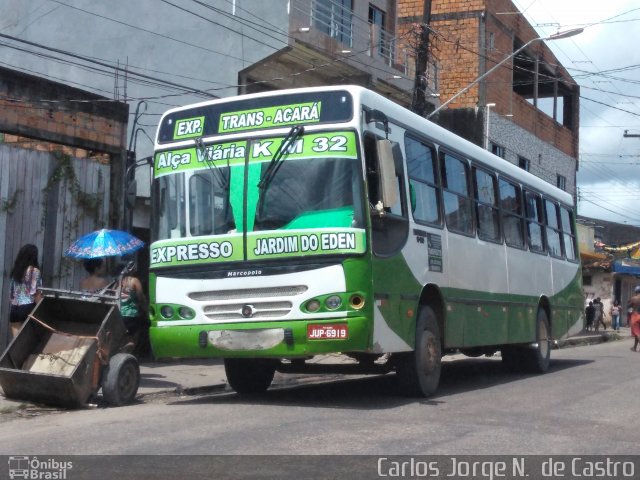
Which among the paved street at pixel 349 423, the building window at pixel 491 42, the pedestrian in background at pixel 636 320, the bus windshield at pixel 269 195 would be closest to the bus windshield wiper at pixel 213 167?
the bus windshield at pixel 269 195

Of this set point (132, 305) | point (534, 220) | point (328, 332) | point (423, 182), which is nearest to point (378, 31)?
point (534, 220)

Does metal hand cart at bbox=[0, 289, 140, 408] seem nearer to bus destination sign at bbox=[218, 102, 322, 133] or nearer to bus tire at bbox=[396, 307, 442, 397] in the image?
bus destination sign at bbox=[218, 102, 322, 133]

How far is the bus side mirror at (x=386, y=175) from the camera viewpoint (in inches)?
367

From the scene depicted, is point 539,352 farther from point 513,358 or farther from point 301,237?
point 301,237

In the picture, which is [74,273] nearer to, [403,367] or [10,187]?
[10,187]

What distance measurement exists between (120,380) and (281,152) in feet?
9.92

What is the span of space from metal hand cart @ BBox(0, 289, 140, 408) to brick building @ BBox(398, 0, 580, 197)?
19.5 m

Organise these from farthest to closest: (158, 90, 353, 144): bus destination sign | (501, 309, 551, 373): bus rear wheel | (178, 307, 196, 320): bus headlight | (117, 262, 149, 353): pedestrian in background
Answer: (501, 309, 551, 373): bus rear wheel < (117, 262, 149, 353): pedestrian in background < (178, 307, 196, 320): bus headlight < (158, 90, 353, 144): bus destination sign

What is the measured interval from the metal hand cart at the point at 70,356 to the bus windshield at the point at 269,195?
123cm

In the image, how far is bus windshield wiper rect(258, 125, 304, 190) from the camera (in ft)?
31.6

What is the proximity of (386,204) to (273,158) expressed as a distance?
1.25 metres

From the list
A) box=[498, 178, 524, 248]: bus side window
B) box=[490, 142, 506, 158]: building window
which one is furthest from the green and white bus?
box=[490, 142, 506, 158]: building window
